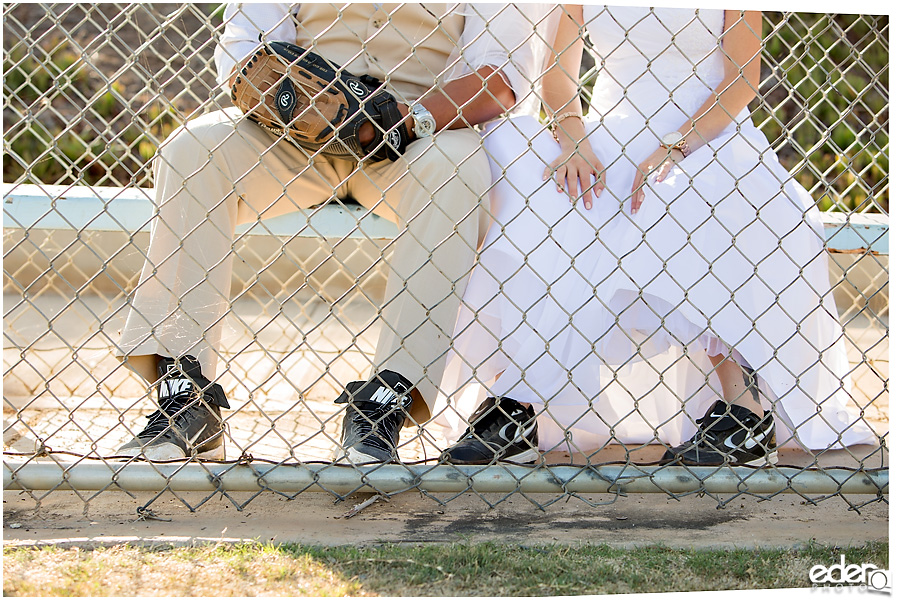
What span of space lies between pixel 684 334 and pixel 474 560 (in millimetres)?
921

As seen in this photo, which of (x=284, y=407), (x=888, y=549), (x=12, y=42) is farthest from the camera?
(x=12, y=42)

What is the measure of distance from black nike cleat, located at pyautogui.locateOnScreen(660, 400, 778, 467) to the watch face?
0.73 meters

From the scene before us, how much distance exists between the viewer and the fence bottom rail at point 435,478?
6.23 ft

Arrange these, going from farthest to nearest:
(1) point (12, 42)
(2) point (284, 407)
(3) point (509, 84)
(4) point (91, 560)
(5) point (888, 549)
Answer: (1) point (12, 42) → (2) point (284, 407) → (3) point (509, 84) → (5) point (888, 549) → (4) point (91, 560)

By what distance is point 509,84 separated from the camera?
249 cm

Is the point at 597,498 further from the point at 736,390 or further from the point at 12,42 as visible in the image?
the point at 12,42

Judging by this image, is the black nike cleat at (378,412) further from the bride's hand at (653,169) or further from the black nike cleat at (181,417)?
the bride's hand at (653,169)

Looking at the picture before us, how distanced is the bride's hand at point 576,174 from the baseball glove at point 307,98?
46 cm

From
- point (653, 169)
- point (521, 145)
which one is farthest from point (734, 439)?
point (521, 145)

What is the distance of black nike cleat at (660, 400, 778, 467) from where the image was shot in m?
2.30

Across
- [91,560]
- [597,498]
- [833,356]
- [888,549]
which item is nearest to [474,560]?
[597,498]

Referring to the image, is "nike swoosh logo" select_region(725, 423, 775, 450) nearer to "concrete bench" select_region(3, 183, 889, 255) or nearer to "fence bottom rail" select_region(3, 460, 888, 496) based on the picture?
"fence bottom rail" select_region(3, 460, 888, 496)

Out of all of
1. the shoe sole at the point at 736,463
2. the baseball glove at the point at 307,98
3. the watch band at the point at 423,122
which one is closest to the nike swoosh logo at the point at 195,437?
the baseball glove at the point at 307,98

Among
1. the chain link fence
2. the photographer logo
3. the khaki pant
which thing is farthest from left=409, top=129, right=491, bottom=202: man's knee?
the photographer logo
